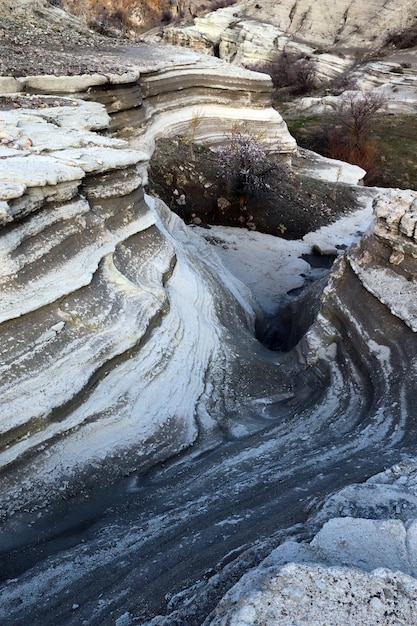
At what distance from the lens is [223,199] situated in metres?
11.5

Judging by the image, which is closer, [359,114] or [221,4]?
[359,114]

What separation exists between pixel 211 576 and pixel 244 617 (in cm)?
61

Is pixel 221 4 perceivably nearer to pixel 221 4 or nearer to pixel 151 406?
pixel 221 4

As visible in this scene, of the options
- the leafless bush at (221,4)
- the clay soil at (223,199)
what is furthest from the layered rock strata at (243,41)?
the clay soil at (223,199)

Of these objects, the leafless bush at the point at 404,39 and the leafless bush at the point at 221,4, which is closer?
the leafless bush at the point at 404,39

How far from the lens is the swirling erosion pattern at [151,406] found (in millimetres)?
2674

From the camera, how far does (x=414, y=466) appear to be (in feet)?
9.12

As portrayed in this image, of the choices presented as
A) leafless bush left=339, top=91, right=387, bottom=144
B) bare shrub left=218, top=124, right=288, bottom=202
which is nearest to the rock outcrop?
bare shrub left=218, top=124, right=288, bottom=202

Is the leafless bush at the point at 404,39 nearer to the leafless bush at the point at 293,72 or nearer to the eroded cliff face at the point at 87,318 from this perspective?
the leafless bush at the point at 293,72

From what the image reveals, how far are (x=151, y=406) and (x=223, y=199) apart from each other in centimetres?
818

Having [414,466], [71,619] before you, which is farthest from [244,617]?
[414,466]

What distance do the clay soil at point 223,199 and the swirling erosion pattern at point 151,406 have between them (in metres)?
5.44

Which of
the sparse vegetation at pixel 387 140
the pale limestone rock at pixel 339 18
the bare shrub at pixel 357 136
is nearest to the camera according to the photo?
the sparse vegetation at pixel 387 140

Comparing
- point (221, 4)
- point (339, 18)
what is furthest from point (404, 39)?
point (221, 4)
